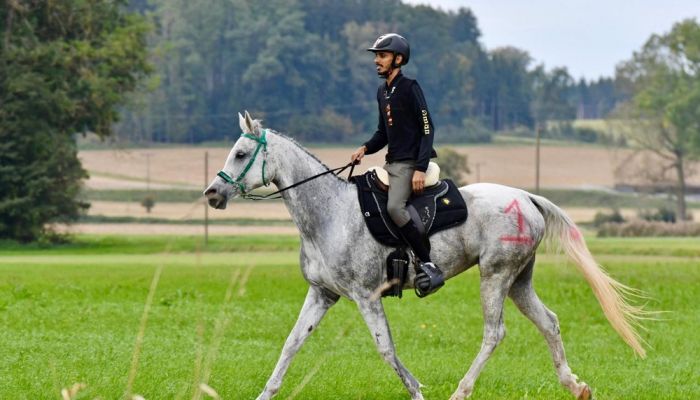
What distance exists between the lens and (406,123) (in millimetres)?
11930

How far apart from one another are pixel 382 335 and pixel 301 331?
69 cm

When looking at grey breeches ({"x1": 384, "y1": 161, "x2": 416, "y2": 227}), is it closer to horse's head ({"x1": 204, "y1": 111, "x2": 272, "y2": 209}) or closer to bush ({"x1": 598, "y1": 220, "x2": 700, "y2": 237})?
horse's head ({"x1": 204, "y1": 111, "x2": 272, "y2": 209})

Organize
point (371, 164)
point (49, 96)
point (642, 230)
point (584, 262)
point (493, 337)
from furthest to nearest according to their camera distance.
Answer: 1. point (371, 164)
2. point (642, 230)
3. point (49, 96)
4. point (584, 262)
5. point (493, 337)

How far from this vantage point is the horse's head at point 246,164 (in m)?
11.8

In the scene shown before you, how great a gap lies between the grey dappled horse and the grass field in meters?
0.53

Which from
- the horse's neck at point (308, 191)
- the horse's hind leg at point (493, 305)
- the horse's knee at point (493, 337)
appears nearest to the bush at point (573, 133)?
the horse's hind leg at point (493, 305)

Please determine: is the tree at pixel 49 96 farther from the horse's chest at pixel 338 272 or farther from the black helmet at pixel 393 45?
the black helmet at pixel 393 45

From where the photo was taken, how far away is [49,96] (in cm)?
5731

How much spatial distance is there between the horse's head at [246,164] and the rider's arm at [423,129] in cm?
128

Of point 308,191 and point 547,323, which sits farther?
point 547,323

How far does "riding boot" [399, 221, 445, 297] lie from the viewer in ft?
39.0

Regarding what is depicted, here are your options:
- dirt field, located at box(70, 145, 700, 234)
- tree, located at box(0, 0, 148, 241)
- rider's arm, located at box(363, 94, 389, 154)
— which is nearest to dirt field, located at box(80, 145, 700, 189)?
dirt field, located at box(70, 145, 700, 234)

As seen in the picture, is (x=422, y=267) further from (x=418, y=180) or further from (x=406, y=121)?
(x=406, y=121)

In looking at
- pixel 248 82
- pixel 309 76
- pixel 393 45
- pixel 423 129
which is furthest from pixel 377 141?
pixel 309 76
